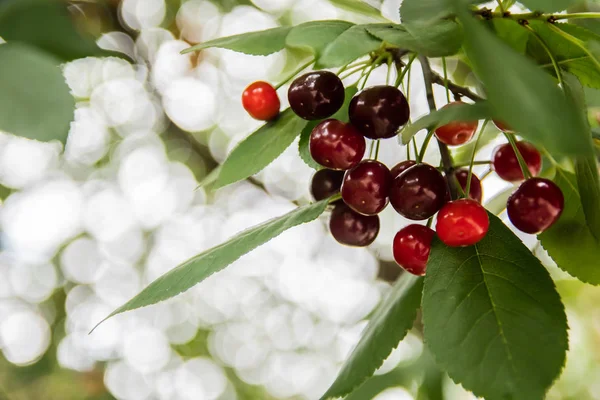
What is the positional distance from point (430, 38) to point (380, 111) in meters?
0.13

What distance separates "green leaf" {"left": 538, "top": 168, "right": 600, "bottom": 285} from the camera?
63cm

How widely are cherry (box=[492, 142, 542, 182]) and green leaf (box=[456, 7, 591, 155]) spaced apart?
45 centimetres

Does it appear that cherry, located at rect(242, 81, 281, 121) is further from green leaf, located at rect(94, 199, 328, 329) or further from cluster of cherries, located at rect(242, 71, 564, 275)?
green leaf, located at rect(94, 199, 328, 329)

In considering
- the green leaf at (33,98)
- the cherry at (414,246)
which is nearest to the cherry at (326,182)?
the cherry at (414,246)

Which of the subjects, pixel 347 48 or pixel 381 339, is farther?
pixel 381 339

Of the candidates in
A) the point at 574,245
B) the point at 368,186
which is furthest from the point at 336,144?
the point at 574,245

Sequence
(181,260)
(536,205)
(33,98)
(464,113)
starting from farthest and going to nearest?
(181,260)
(536,205)
(464,113)
(33,98)

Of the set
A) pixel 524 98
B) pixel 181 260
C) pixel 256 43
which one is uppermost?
pixel 524 98

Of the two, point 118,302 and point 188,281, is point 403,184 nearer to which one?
point 188,281

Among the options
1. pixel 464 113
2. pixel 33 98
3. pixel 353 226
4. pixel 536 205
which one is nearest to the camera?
pixel 33 98

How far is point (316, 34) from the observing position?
19.9 inches

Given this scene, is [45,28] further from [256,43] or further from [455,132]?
[455,132]

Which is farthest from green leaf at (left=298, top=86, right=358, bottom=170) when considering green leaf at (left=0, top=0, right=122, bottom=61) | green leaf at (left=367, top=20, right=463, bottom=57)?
green leaf at (left=0, top=0, right=122, bottom=61)

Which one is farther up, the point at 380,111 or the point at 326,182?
the point at 380,111
